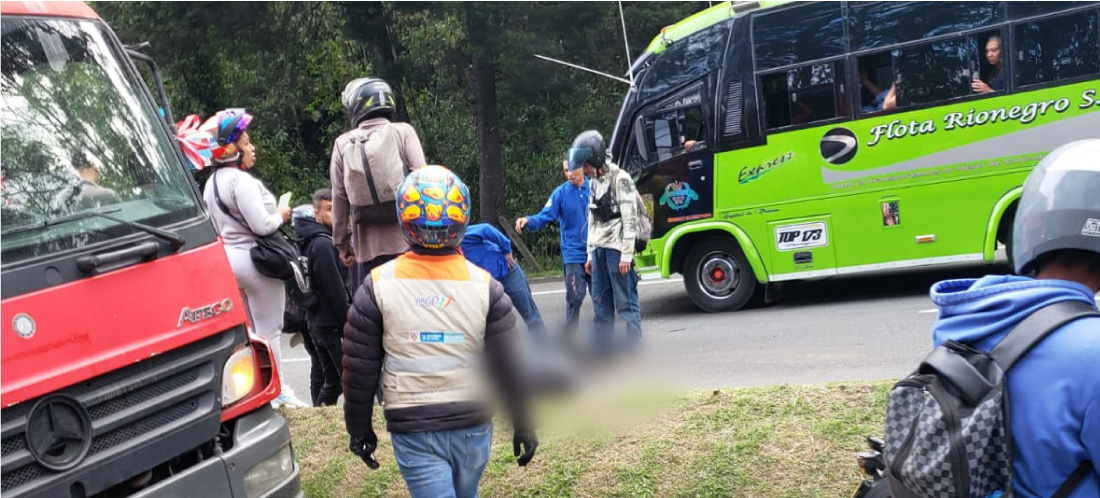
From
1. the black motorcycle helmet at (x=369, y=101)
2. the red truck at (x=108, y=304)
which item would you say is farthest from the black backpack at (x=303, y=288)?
the red truck at (x=108, y=304)

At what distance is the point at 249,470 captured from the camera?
14.4 feet

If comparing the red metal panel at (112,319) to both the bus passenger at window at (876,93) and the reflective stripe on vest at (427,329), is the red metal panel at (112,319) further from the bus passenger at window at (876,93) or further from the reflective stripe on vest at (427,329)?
the bus passenger at window at (876,93)

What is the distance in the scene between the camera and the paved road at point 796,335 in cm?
782

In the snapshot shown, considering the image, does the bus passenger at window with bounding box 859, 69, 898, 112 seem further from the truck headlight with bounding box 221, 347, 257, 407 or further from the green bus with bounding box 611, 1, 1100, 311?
the truck headlight with bounding box 221, 347, 257, 407

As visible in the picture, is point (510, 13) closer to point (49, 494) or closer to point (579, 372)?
point (579, 372)

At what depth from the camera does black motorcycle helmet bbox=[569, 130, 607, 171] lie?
865 cm

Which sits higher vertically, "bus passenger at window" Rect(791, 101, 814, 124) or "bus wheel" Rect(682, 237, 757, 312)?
"bus passenger at window" Rect(791, 101, 814, 124)

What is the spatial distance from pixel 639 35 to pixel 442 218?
665 inches

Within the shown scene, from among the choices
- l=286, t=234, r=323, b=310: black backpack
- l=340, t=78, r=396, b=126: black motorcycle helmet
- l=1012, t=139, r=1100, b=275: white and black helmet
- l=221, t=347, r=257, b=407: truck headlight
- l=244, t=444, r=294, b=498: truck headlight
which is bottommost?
l=244, t=444, r=294, b=498: truck headlight

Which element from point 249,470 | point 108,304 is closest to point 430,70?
point 249,470

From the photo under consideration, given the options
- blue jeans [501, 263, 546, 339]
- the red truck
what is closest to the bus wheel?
blue jeans [501, 263, 546, 339]

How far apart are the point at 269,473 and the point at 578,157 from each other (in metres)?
4.78

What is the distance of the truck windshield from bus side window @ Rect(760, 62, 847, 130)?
7513 mm

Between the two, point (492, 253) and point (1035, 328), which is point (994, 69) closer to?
point (492, 253)
